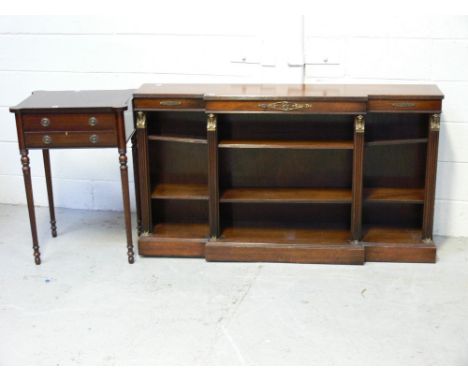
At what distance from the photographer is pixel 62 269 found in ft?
12.3

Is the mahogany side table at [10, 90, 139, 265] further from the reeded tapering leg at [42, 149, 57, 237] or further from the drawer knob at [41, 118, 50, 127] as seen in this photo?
the reeded tapering leg at [42, 149, 57, 237]

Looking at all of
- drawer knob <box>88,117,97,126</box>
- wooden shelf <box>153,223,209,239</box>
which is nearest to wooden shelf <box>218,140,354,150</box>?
wooden shelf <box>153,223,209,239</box>

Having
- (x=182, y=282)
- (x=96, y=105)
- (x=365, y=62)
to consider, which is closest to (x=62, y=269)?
(x=182, y=282)

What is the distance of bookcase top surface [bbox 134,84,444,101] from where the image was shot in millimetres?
3504

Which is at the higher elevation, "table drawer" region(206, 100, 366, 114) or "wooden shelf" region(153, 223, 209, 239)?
"table drawer" region(206, 100, 366, 114)

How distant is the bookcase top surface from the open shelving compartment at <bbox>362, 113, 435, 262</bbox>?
6.8 inches

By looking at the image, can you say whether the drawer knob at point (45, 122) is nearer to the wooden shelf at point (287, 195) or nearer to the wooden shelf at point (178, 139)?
the wooden shelf at point (178, 139)

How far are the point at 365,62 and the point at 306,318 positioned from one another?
1.55 meters

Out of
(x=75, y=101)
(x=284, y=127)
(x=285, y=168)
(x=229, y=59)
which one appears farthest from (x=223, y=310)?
(x=229, y=59)

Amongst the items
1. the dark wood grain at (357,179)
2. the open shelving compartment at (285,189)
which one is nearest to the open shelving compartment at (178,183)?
the open shelving compartment at (285,189)

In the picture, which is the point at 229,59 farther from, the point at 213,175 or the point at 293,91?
the point at 213,175

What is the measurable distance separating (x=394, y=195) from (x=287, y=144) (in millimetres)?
664

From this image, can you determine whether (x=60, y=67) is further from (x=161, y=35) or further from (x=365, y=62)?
(x=365, y=62)

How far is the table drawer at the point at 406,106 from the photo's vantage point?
351 cm
